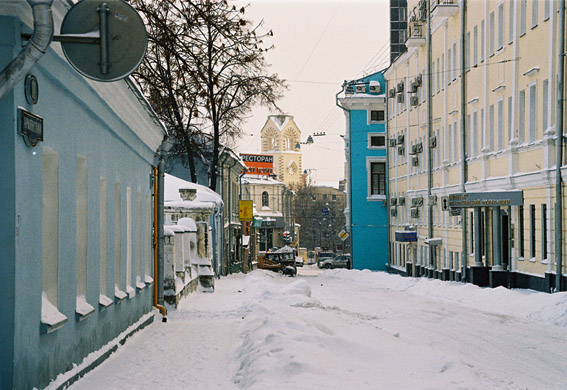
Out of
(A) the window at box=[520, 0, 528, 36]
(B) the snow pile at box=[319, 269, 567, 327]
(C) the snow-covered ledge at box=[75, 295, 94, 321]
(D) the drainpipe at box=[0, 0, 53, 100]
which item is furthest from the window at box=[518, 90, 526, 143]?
(D) the drainpipe at box=[0, 0, 53, 100]

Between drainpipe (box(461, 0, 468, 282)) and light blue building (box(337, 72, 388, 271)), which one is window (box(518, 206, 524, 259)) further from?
light blue building (box(337, 72, 388, 271))

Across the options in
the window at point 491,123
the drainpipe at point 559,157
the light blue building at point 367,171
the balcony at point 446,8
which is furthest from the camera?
the light blue building at point 367,171

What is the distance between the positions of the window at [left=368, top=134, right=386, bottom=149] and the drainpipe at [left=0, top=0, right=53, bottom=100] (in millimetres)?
53635

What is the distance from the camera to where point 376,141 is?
59.3m

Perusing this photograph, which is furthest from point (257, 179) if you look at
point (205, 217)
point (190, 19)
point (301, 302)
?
point (190, 19)

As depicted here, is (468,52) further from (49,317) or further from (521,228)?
(49,317)

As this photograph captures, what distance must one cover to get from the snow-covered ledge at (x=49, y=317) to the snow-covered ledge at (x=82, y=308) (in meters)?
1.09

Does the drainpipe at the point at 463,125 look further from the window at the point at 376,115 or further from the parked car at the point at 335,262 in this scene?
the parked car at the point at 335,262

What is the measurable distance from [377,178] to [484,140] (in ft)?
94.7

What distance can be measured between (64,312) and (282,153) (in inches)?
6600

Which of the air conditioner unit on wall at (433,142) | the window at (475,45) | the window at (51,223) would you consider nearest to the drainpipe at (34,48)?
the window at (51,223)

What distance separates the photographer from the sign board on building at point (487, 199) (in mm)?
26250

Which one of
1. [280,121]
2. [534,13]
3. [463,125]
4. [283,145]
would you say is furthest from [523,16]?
[280,121]

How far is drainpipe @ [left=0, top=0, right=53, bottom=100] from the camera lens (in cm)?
567
